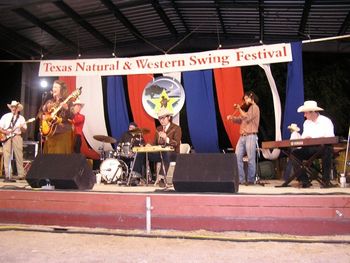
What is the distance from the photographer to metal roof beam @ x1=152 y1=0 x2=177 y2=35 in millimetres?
8614

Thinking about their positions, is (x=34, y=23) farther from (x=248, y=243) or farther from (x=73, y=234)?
(x=248, y=243)

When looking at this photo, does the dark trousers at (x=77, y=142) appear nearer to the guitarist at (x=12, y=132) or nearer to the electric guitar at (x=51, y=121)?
the guitarist at (x=12, y=132)

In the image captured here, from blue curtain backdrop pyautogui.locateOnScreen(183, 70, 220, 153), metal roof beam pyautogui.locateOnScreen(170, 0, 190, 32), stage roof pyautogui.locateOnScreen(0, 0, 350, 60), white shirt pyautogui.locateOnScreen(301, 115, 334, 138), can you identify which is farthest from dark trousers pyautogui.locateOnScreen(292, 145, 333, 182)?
metal roof beam pyautogui.locateOnScreen(170, 0, 190, 32)

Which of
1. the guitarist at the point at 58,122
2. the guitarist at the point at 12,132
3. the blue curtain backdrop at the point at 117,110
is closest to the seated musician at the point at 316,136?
the guitarist at the point at 58,122

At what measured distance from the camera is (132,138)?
736 cm

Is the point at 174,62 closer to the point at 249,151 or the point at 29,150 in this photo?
the point at 249,151

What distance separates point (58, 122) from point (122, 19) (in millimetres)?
4655

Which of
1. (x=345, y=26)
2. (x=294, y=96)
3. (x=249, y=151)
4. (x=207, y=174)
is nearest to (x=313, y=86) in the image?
(x=345, y=26)

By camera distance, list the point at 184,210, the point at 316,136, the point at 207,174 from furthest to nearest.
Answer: the point at 316,136
the point at 207,174
the point at 184,210

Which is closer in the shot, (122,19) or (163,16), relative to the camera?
(122,19)

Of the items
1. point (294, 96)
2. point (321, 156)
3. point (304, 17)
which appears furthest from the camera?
point (304, 17)

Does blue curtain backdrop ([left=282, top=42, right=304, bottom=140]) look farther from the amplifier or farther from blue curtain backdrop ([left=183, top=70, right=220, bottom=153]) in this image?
the amplifier

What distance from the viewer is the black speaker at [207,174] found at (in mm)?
3877

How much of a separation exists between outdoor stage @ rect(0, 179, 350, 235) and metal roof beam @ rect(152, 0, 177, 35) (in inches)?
224
